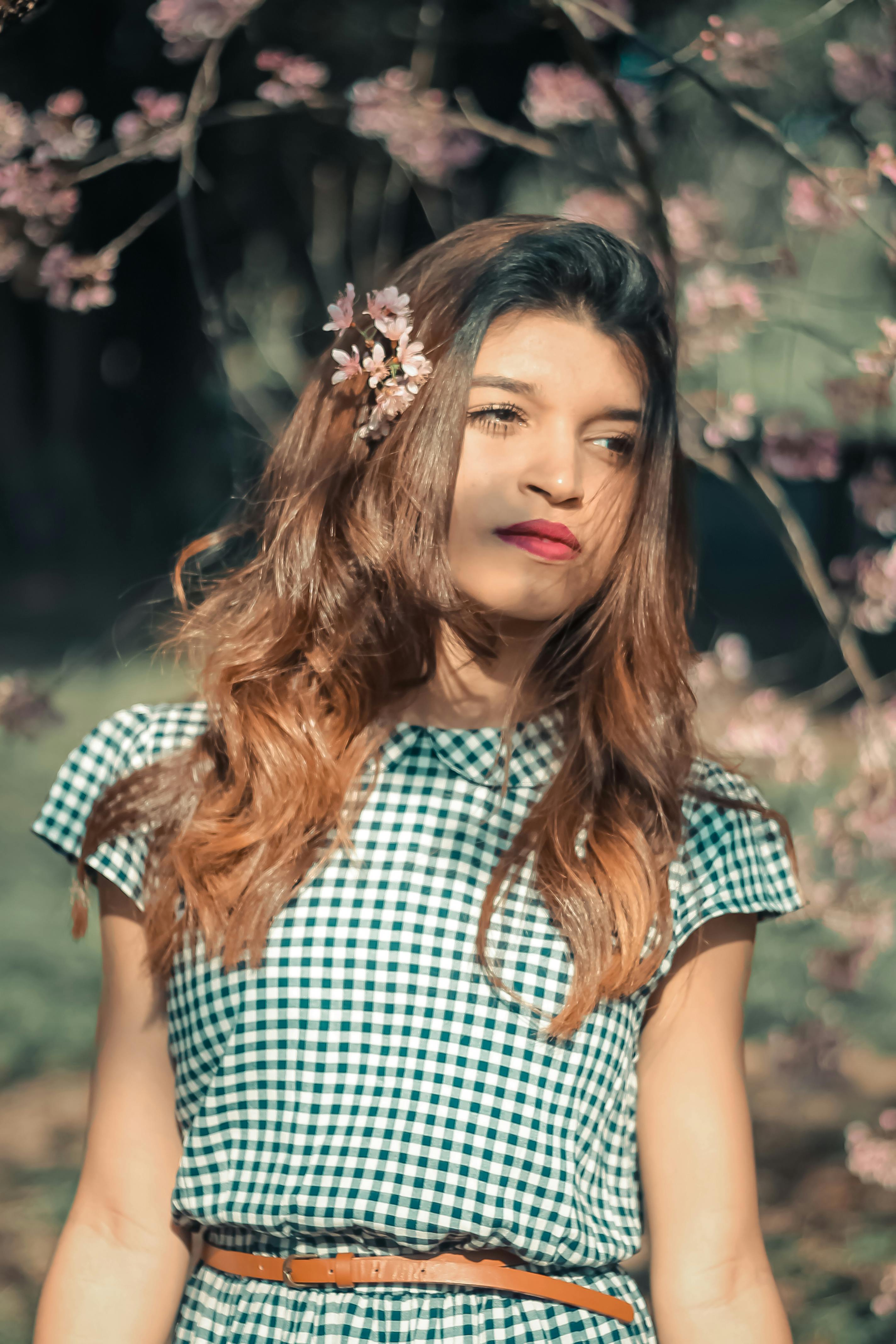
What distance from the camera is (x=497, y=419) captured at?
1.06m

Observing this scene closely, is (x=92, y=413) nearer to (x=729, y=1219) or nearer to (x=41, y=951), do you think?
(x=41, y=951)

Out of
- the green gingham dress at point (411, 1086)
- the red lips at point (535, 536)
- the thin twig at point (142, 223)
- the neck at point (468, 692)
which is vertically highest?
the thin twig at point (142, 223)

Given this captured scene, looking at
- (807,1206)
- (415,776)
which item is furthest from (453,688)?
(807,1206)

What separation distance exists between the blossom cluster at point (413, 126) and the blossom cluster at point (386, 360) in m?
0.85

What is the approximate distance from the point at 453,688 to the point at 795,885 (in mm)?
397

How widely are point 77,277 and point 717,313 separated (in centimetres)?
105

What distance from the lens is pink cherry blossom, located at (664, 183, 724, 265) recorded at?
1952mm

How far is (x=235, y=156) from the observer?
1.91 metres

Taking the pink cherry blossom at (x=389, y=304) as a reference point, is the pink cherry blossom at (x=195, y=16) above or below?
above

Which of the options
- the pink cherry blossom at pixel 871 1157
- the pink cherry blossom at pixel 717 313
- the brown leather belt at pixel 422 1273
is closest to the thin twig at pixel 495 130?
the pink cherry blossom at pixel 717 313

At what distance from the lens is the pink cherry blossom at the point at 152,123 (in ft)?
5.71

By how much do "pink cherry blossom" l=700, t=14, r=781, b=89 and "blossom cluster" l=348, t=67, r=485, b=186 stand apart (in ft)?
1.35

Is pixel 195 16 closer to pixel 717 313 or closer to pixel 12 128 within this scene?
pixel 12 128

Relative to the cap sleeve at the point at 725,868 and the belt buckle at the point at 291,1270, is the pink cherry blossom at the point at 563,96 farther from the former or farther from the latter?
the belt buckle at the point at 291,1270
